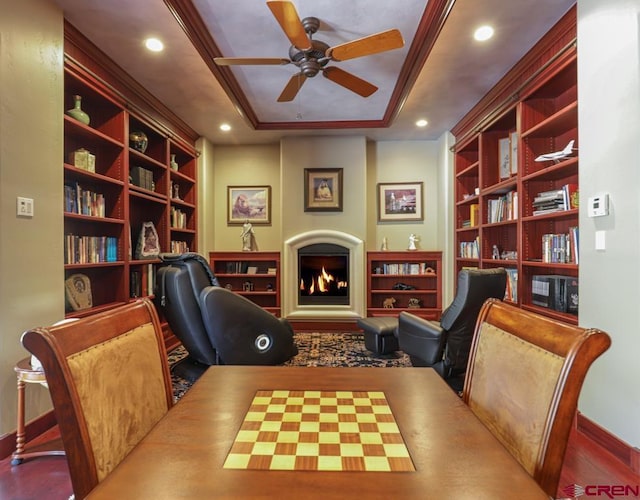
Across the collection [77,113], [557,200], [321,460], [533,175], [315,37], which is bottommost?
[321,460]

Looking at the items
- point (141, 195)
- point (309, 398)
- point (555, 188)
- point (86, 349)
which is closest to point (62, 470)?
point (86, 349)

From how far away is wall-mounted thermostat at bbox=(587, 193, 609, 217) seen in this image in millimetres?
1877

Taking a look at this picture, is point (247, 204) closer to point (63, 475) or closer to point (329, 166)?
point (329, 166)

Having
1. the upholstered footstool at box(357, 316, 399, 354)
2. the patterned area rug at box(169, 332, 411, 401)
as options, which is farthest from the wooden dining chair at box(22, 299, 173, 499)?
the upholstered footstool at box(357, 316, 399, 354)

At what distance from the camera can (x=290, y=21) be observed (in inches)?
79.8

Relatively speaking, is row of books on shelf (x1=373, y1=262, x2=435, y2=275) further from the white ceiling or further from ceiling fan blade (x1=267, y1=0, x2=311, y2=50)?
ceiling fan blade (x1=267, y1=0, x2=311, y2=50)

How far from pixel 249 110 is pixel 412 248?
286 cm

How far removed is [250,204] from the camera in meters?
5.33

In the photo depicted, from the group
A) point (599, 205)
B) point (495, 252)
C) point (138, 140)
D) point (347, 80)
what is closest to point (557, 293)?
point (599, 205)

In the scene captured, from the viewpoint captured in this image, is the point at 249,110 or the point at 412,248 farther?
the point at 412,248

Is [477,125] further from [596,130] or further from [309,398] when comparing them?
[309,398]

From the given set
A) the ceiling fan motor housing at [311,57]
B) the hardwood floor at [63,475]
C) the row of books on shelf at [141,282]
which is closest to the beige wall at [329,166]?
the row of books on shelf at [141,282]

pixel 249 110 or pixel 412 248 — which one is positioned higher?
pixel 249 110

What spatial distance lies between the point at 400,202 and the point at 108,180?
12.2ft
